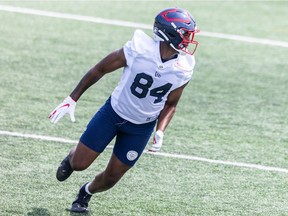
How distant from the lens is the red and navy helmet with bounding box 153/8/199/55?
23.7ft

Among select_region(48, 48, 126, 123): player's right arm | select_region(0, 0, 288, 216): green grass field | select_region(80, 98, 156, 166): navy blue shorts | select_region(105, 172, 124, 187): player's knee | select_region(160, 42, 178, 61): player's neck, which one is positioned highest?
select_region(160, 42, 178, 61): player's neck

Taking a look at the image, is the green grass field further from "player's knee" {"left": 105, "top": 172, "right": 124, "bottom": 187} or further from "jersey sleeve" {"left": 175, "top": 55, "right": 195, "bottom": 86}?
"jersey sleeve" {"left": 175, "top": 55, "right": 195, "bottom": 86}

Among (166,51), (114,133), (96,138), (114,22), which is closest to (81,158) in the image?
(96,138)

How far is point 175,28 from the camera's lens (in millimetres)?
7215

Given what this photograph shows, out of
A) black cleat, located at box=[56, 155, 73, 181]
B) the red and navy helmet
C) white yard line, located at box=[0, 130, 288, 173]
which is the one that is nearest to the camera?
the red and navy helmet

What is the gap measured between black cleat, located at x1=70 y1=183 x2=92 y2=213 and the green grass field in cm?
13

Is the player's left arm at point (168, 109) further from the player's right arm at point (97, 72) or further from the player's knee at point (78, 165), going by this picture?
the player's knee at point (78, 165)

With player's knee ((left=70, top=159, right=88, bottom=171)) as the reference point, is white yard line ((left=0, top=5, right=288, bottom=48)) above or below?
below

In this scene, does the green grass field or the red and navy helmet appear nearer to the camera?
the red and navy helmet

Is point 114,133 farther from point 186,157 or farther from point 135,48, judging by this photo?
point 186,157

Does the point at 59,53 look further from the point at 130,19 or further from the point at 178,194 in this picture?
the point at 178,194

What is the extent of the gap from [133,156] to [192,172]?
166 centimetres

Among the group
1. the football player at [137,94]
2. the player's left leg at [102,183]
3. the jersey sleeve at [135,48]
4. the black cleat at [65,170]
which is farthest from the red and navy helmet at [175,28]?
the black cleat at [65,170]

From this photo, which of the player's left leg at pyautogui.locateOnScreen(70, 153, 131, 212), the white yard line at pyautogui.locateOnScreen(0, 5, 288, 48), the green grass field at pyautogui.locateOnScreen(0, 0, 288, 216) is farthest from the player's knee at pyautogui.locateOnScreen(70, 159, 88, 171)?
the white yard line at pyautogui.locateOnScreen(0, 5, 288, 48)
